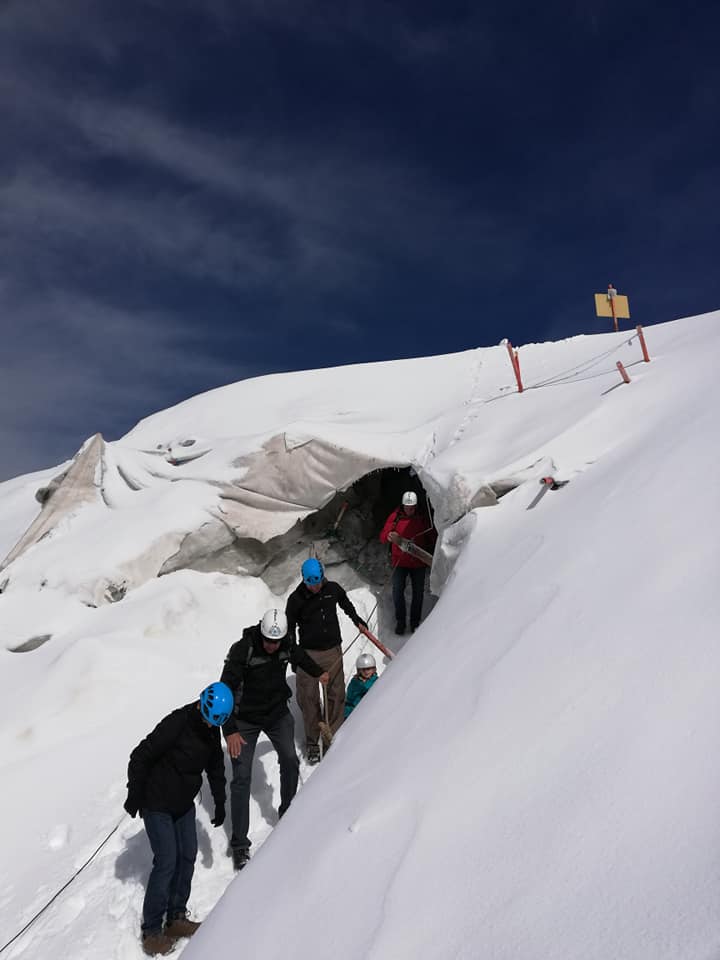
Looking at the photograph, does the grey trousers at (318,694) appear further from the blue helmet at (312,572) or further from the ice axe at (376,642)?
the blue helmet at (312,572)

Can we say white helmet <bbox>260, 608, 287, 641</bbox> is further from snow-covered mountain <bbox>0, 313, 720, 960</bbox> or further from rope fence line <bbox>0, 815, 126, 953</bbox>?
rope fence line <bbox>0, 815, 126, 953</bbox>

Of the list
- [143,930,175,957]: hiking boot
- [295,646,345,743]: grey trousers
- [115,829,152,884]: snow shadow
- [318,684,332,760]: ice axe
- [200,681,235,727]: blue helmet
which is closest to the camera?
[143,930,175,957]: hiking boot

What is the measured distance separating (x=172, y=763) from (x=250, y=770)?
84cm

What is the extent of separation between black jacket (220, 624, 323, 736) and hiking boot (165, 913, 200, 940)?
3.91 ft

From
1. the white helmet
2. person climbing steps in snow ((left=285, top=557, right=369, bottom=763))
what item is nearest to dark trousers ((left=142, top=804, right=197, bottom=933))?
the white helmet

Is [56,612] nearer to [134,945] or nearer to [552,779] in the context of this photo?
[134,945]

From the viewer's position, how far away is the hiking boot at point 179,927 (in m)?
3.96

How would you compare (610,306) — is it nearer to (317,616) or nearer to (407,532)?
(407,532)

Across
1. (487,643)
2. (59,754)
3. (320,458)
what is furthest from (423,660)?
(320,458)

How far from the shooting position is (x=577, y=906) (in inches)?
70.8

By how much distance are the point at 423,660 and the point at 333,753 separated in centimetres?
80

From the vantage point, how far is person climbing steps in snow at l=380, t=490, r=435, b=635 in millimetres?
8352

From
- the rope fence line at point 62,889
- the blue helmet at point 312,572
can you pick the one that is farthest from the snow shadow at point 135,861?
the blue helmet at point 312,572

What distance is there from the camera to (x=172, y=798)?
13.1 feet
